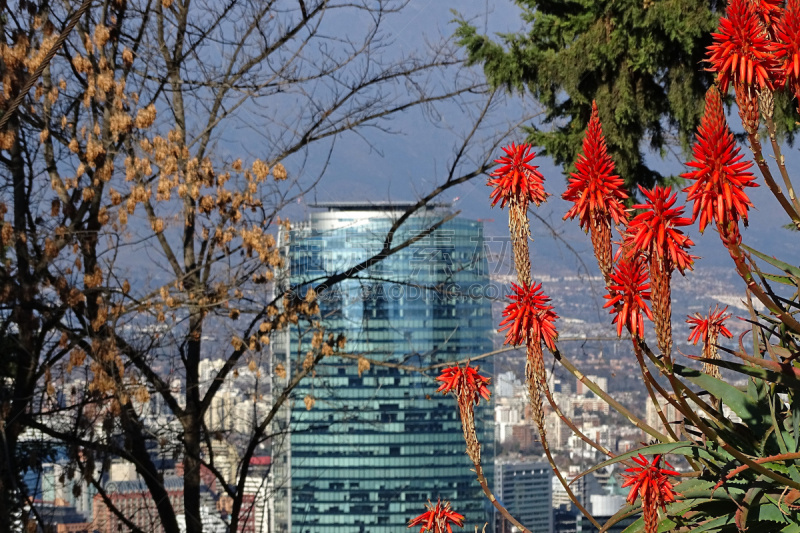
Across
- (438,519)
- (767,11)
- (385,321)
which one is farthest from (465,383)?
(385,321)

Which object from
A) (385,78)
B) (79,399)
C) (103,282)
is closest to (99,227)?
(103,282)

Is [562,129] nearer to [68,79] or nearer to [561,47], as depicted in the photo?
[561,47]

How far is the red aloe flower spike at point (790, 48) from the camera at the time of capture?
1.37m

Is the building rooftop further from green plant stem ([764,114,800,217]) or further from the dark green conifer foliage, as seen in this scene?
green plant stem ([764,114,800,217])

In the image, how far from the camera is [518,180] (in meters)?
1.57

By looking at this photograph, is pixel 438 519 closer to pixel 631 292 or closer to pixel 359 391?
pixel 631 292

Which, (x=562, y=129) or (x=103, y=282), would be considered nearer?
(x=103, y=282)

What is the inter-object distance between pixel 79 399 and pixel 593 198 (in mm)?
4575

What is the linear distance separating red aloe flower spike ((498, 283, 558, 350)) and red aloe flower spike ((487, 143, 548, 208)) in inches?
7.2

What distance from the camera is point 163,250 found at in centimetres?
565

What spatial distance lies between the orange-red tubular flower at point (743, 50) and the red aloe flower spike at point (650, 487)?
2.12ft

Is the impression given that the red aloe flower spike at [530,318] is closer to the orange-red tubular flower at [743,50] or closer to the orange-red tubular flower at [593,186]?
the orange-red tubular flower at [593,186]

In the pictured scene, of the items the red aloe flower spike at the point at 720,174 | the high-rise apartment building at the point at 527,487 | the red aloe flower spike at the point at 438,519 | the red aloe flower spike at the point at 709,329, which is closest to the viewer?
the red aloe flower spike at the point at 720,174

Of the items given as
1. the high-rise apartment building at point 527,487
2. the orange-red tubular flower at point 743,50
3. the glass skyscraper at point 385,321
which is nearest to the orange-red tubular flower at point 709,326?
the orange-red tubular flower at point 743,50
